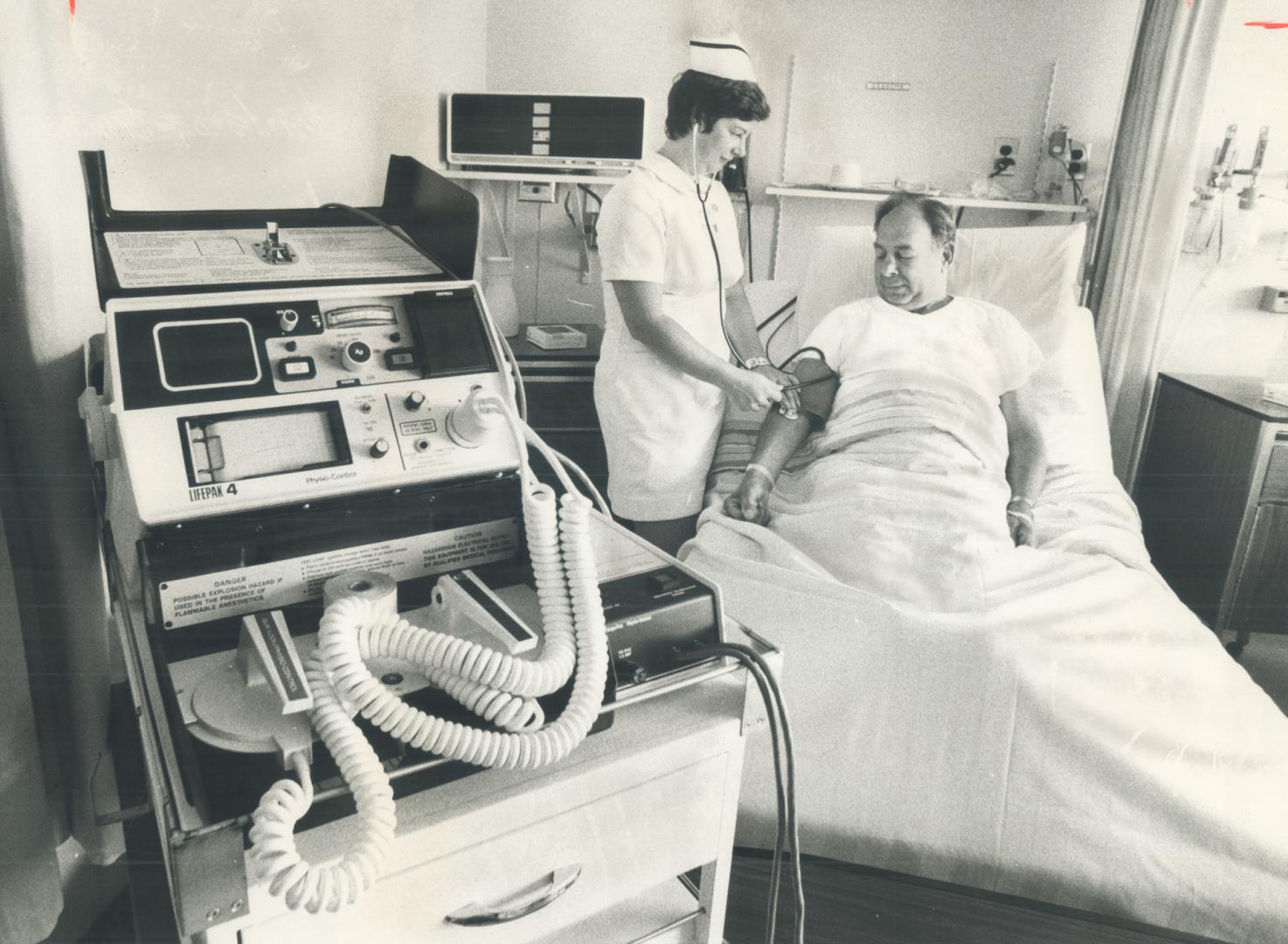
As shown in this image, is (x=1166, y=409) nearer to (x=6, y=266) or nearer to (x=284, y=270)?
(x=284, y=270)

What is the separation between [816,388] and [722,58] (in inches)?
19.3

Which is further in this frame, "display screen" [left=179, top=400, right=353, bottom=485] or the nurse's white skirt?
the nurse's white skirt

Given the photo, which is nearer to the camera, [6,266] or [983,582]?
[6,266]

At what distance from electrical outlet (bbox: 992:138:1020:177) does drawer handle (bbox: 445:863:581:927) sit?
0.97 metres

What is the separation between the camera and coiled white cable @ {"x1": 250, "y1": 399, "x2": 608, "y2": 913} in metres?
0.46

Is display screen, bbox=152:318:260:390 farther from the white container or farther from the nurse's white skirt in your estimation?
the white container

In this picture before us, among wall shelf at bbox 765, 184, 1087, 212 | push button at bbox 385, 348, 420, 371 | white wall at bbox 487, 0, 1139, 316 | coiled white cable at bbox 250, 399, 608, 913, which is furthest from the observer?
wall shelf at bbox 765, 184, 1087, 212

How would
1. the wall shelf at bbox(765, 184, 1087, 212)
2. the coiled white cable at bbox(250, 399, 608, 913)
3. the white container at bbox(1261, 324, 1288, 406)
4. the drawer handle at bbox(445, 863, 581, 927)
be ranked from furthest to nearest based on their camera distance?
the white container at bbox(1261, 324, 1288, 406) → the wall shelf at bbox(765, 184, 1087, 212) → the drawer handle at bbox(445, 863, 581, 927) → the coiled white cable at bbox(250, 399, 608, 913)

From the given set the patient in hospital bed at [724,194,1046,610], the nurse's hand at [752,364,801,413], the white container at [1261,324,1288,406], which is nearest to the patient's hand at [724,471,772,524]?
the patient in hospital bed at [724,194,1046,610]

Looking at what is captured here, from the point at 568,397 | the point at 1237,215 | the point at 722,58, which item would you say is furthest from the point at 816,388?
the point at 1237,215

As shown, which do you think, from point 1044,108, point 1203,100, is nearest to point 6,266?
point 1044,108

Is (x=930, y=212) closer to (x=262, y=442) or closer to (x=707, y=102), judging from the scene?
(x=707, y=102)

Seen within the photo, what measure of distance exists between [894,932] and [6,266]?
1.20 metres

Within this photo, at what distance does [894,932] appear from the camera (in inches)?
41.1
